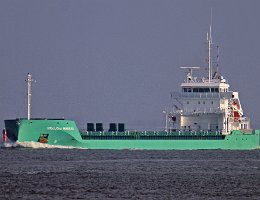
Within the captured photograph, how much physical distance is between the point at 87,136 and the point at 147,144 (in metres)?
5.36

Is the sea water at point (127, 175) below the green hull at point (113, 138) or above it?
below

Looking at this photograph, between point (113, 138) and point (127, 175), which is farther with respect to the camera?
point (113, 138)

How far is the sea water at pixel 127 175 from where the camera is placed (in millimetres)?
54781

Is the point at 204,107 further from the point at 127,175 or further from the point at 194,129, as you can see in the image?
the point at 127,175

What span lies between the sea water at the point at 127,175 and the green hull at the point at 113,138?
1.90 meters

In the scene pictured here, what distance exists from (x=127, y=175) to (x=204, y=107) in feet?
128

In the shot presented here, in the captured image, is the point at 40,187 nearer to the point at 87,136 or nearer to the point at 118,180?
the point at 118,180

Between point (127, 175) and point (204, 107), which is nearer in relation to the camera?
point (127, 175)

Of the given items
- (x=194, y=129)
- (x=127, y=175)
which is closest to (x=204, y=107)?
(x=194, y=129)

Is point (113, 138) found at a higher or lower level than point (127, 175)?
higher

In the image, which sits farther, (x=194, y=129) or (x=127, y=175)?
(x=194, y=129)

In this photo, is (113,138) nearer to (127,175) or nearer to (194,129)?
(194,129)

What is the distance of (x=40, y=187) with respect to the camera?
5738cm

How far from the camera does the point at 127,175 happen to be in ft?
218
